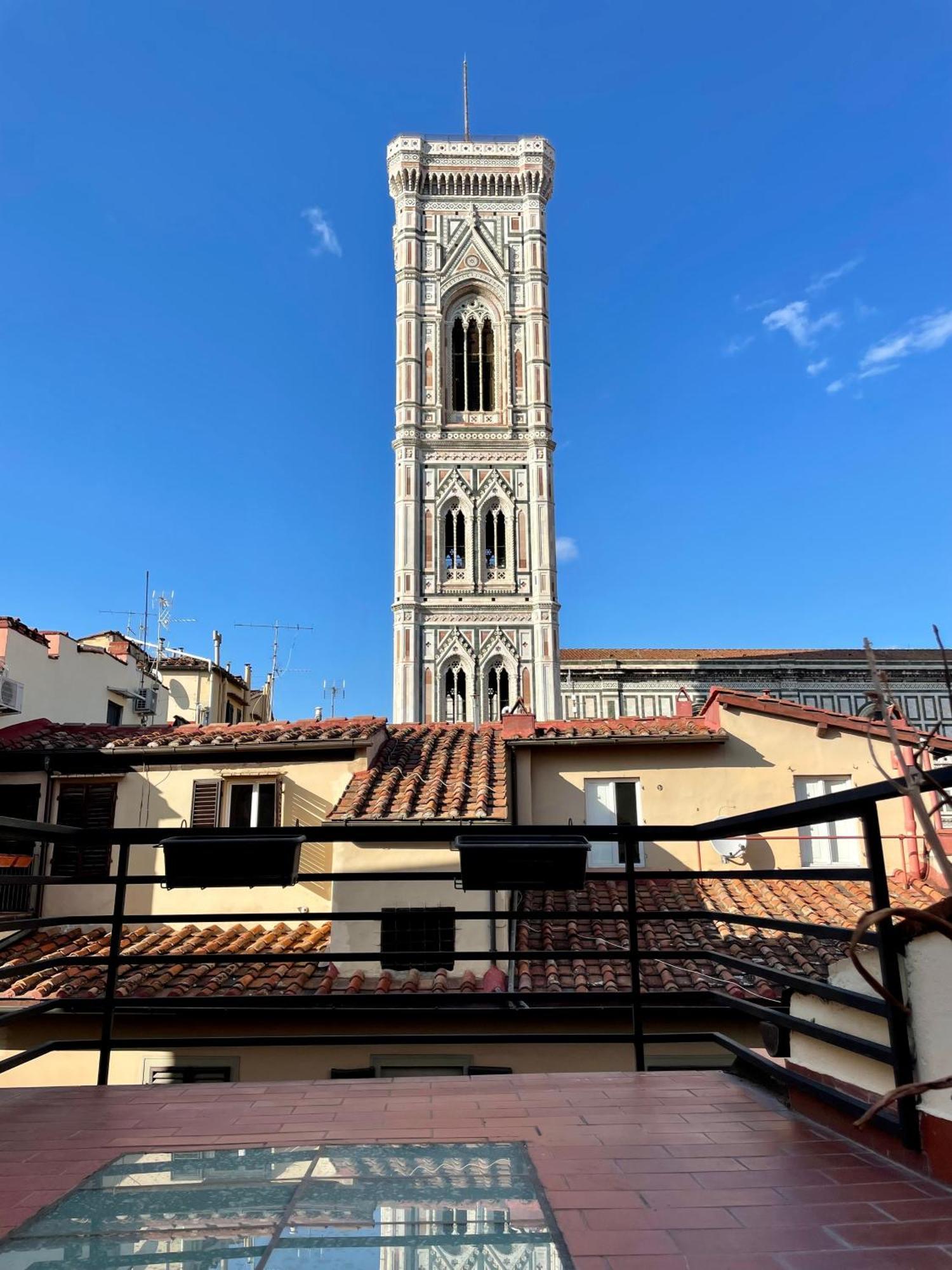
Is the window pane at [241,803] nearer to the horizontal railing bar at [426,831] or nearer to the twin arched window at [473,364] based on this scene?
the horizontal railing bar at [426,831]

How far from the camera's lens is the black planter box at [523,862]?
3.66m

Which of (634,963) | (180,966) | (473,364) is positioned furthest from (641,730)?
(473,364)

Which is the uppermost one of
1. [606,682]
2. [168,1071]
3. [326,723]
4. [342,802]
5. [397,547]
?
[397,547]

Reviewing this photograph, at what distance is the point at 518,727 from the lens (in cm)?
1659

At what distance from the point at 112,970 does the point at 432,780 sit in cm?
1063

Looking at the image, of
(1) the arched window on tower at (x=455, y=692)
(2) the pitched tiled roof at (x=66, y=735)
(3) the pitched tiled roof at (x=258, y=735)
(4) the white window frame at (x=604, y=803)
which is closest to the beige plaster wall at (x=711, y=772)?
(4) the white window frame at (x=604, y=803)

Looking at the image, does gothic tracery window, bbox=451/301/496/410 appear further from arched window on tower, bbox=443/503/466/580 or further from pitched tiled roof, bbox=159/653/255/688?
pitched tiled roof, bbox=159/653/255/688

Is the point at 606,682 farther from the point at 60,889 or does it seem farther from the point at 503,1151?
the point at 503,1151

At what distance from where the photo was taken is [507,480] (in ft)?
157

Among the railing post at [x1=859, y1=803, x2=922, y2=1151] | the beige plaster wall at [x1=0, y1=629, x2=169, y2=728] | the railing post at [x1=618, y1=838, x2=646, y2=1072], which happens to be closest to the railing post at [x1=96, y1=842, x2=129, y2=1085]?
the railing post at [x1=618, y1=838, x2=646, y2=1072]

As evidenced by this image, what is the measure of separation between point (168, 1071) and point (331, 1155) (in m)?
9.07

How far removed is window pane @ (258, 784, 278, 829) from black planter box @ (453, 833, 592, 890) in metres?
11.9

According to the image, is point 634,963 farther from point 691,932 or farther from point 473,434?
point 473,434

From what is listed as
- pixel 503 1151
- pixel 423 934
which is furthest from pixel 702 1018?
pixel 503 1151
